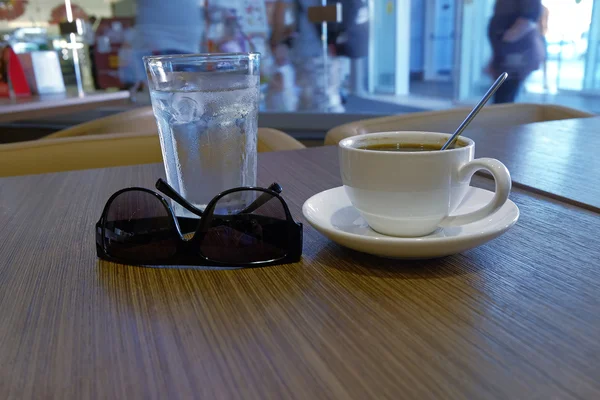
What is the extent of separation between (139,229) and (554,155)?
2.17 feet

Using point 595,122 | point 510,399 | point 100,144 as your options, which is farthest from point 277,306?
point 595,122

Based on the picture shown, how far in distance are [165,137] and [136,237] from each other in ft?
0.51

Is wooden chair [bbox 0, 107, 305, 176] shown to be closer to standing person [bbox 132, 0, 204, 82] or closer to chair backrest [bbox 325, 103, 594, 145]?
chair backrest [bbox 325, 103, 594, 145]

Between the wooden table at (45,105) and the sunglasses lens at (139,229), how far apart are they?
155 cm

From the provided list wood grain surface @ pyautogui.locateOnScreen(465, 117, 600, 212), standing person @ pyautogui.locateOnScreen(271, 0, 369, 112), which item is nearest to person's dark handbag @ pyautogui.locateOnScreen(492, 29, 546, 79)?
standing person @ pyautogui.locateOnScreen(271, 0, 369, 112)

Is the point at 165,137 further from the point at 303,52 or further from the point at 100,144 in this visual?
the point at 303,52

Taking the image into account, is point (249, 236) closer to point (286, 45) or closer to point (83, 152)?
point (83, 152)

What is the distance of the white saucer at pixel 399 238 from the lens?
1.25ft

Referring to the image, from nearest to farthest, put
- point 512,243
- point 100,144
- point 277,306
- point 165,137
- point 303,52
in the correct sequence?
1. point 277,306
2. point 512,243
3. point 165,137
4. point 100,144
5. point 303,52

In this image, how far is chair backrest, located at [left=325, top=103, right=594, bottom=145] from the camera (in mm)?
1238

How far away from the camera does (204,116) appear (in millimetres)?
541

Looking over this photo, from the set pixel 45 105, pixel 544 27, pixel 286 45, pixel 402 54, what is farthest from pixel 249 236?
pixel 402 54

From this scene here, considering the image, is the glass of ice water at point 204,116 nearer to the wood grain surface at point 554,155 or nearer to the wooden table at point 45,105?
the wood grain surface at point 554,155

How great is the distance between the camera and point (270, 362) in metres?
0.29
